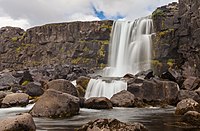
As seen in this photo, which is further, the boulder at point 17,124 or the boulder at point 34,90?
the boulder at point 34,90

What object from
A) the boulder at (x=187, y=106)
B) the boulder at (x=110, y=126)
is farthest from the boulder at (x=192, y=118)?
the boulder at (x=110, y=126)

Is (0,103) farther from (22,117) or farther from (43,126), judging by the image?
(22,117)

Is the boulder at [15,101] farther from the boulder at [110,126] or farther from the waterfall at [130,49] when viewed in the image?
the waterfall at [130,49]

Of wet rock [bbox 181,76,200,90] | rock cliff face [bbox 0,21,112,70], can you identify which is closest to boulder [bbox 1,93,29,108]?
wet rock [bbox 181,76,200,90]

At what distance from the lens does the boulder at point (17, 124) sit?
1492cm

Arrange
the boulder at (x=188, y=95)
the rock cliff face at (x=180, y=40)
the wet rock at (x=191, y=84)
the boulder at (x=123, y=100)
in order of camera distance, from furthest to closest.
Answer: the rock cliff face at (x=180, y=40) < the wet rock at (x=191, y=84) < the boulder at (x=188, y=95) < the boulder at (x=123, y=100)

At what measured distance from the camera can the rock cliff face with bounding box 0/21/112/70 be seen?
7938 centimetres

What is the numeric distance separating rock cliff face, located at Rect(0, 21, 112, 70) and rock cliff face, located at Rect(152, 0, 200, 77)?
735 inches

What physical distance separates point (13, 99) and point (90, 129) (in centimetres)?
2012

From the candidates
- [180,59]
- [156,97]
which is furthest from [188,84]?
[180,59]

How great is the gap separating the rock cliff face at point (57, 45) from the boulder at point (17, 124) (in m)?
59.4

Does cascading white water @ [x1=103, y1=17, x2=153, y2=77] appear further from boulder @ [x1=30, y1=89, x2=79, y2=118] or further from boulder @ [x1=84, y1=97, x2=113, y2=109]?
boulder @ [x1=30, y1=89, x2=79, y2=118]

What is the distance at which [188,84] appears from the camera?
3850 cm

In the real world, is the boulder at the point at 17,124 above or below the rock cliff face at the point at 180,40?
below
